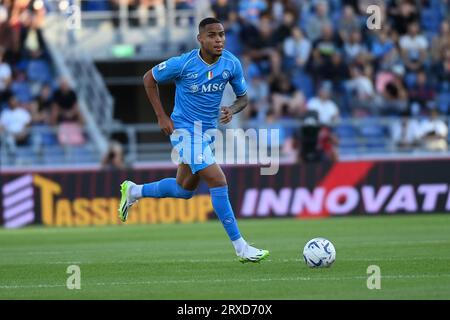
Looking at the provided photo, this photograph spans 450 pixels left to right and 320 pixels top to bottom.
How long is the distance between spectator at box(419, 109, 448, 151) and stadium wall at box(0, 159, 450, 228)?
4.18 ft

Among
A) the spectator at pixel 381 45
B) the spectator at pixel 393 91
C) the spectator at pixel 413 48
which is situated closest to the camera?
the spectator at pixel 393 91

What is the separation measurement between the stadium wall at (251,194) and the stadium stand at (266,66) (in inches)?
45.6

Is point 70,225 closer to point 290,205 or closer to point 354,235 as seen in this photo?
point 290,205

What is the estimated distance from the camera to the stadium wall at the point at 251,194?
77.6ft

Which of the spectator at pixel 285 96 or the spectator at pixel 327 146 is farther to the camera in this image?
the spectator at pixel 285 96

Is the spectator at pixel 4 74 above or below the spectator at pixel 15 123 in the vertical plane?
above

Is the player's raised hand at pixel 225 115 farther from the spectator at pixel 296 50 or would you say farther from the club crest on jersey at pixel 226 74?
the spectator at pixel 296 50

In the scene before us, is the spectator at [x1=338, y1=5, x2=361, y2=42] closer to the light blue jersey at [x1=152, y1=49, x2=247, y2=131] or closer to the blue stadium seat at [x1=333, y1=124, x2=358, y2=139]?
the blue stadium seat at [x1=333, y1=124, x2=358, y2=139]

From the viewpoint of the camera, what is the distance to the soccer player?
12.4 metres

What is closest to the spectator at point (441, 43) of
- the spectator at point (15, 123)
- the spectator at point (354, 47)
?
the spectator at point (354, 47)

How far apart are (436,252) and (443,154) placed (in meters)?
10.9

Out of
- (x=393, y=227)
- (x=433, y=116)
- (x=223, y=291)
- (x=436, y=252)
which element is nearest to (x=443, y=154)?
(x=433, y=116)

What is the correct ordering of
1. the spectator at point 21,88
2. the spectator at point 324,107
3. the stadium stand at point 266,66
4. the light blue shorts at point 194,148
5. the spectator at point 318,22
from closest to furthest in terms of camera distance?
the light blue shorts at point 194,148
the stadium stand at point 266,66
the spectator at point 324,107
the spectator at point 21,88
the spectator at point 318,22

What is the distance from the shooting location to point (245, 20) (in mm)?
28438
